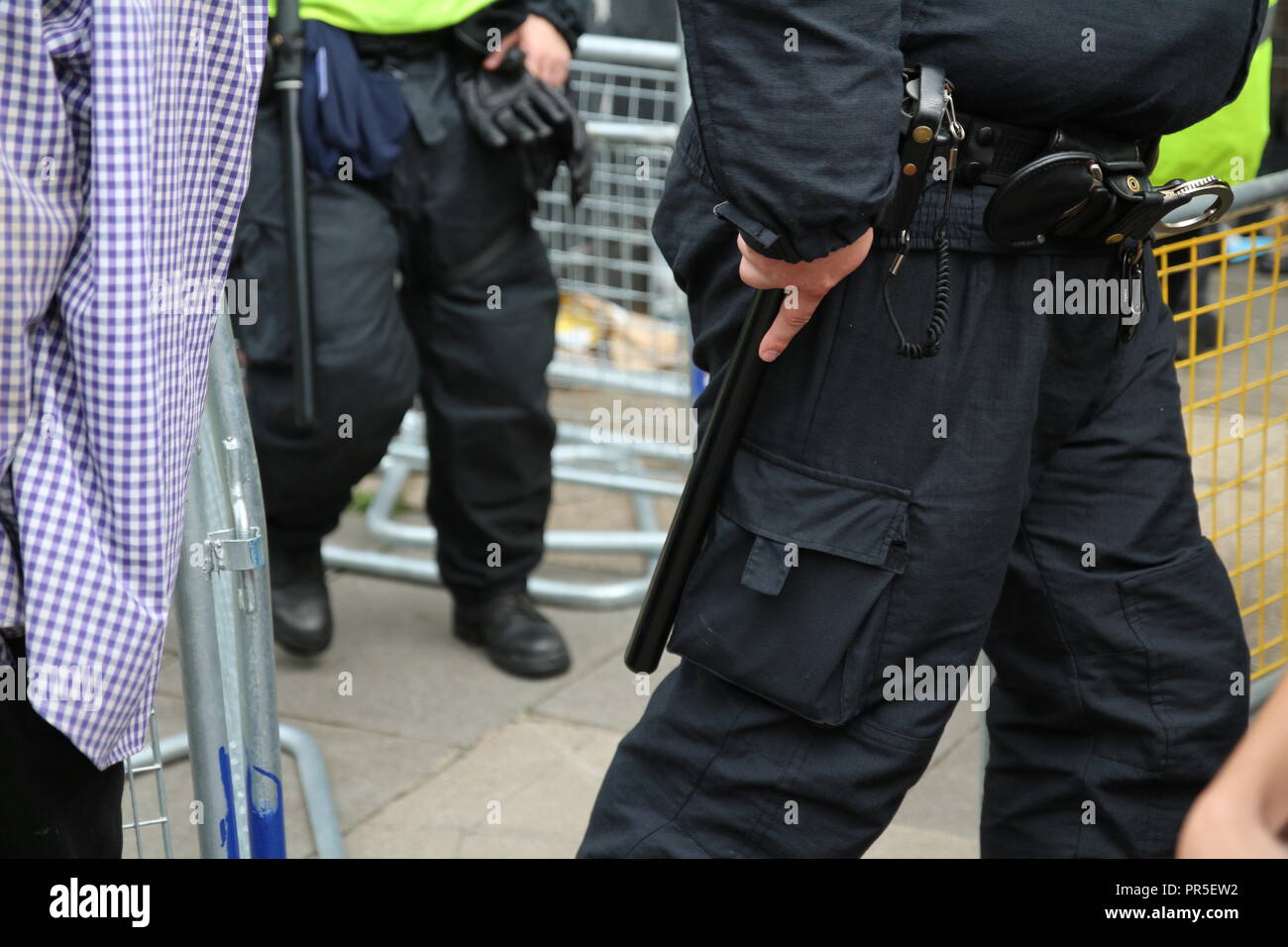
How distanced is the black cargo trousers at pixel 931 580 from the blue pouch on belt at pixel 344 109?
1304 mm

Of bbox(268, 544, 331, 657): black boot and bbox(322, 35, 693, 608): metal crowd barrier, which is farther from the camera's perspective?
bbox(322, 35, 693, 608): metal crowd barrier

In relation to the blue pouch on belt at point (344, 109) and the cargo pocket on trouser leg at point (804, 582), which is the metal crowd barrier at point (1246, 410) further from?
the blue pouch on belt at point (344, 109)

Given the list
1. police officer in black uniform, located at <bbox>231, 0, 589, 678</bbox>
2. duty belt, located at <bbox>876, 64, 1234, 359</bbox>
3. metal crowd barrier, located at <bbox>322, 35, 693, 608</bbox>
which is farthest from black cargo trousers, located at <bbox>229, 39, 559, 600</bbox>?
duty belt, located at <bbox>876, 64, 1234, 359</bbox>

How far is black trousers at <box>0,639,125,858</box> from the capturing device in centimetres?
144

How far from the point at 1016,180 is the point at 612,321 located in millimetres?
2905

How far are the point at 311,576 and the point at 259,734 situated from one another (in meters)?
1.64

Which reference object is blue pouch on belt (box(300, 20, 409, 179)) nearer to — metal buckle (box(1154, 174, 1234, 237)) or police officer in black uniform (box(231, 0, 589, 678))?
police officer in black uniform (box(231, 0, 589, 678))

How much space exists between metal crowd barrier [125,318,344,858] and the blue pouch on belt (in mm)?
1320

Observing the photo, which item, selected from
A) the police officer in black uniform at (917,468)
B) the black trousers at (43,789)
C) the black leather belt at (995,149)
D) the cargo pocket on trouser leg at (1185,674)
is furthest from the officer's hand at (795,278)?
the black trousers at (43,789)

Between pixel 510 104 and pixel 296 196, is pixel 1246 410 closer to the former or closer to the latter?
pixel 510 104
